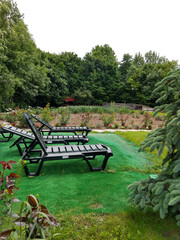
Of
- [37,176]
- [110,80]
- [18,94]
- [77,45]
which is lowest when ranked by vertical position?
[37,176]

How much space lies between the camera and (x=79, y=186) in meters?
2.77

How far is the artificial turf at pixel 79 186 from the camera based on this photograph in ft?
7.35

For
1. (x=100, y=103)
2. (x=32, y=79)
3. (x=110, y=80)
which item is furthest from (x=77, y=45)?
(x=32, y=79)

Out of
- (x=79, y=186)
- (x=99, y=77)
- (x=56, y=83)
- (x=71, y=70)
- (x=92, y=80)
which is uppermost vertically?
(x=71, y=70)

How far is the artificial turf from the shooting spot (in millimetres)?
2240

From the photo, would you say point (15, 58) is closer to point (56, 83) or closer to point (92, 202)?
point (56, 83)

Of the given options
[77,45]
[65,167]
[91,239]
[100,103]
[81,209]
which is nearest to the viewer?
[91,239]

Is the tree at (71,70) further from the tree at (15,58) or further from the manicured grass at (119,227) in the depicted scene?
the manicured grass at (119,227)

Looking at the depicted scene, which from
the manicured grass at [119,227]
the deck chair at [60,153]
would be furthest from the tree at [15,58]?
the manicured grass at [119,227]

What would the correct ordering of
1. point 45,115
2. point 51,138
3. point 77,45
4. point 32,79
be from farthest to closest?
point 77,45 → point 32,79 → point 45,115 → point 51,138

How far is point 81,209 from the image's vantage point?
2.15 meters

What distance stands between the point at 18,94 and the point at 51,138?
17335 millimetres

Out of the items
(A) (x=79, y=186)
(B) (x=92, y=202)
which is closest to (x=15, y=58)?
(A) (x=79, y=186)

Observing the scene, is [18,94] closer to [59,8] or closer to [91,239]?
[59,8]
